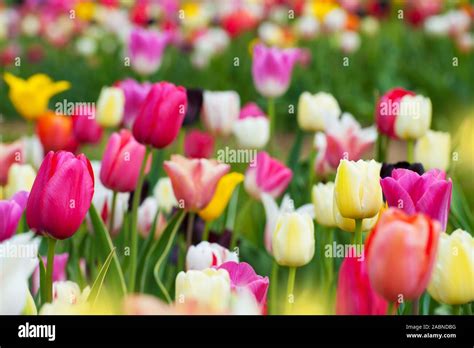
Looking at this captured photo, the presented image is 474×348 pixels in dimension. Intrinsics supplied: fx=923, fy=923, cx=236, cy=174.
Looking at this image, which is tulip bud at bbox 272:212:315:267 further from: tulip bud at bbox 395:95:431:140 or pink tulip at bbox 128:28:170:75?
pink tulip at bbox 128:28:170:75

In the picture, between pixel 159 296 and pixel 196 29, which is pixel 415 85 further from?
pixel 159 296

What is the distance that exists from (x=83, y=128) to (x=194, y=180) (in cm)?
74

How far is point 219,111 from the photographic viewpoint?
7.77 feet

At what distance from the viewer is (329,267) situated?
1554mm

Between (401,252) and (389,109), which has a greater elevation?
(389,109)

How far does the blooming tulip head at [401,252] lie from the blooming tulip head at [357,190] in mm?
237

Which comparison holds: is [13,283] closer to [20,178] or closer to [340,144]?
[20,178]

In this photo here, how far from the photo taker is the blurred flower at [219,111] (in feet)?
7.67

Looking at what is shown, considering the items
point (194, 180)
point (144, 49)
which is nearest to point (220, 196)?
point (194, 180)

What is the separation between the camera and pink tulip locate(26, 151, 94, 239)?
47.8 inches

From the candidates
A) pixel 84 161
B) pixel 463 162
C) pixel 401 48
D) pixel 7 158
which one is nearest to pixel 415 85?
pixel 401 48

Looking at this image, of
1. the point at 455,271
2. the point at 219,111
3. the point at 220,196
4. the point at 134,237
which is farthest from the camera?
the point at 219,111

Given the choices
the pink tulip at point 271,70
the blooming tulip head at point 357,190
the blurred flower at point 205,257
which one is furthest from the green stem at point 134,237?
the pink tulip at point 271,70

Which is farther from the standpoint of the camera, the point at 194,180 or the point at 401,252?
the point at 194,180
